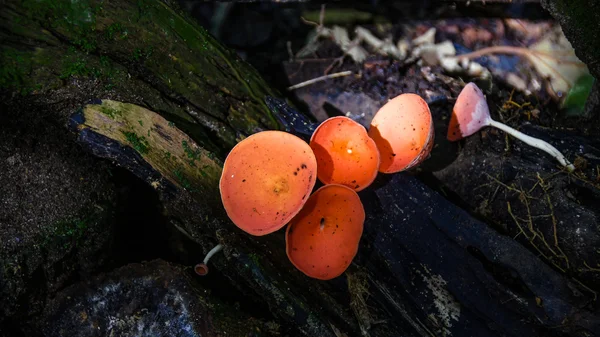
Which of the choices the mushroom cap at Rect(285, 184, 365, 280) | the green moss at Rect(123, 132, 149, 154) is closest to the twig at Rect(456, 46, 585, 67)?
the mushroom cap at Rect(285, 184, 365, 280)

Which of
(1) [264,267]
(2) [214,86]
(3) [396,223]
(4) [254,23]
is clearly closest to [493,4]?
(4) [254,23]

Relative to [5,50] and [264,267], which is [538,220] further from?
[5,50]

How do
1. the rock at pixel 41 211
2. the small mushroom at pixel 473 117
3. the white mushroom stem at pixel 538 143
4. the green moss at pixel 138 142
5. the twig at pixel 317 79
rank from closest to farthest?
the rock at pixel 41 211, the green moss at pixel 138 142, the white mushroom stem at pixel 538 143, the small mushroom at pixel 473 117, the twig at pixel 317 79

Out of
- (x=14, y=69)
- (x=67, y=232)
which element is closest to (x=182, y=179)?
(x=67, y=232)

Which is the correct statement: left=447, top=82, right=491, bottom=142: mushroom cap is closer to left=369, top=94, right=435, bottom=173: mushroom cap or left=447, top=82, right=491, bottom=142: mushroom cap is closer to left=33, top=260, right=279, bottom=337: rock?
left=369, top=94, right=435, bottom=173: mushroom cap

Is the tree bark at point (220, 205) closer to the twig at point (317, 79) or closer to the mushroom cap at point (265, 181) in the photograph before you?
the mushroom cap at point (265, 181)

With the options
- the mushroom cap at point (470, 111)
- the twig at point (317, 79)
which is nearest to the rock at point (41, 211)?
the twig at point (317, 79)

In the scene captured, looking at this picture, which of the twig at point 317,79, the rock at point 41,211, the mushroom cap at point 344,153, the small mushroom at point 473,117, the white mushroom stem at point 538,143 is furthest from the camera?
the twig at point 317,79

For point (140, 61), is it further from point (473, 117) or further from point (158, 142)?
point (473, 117)
